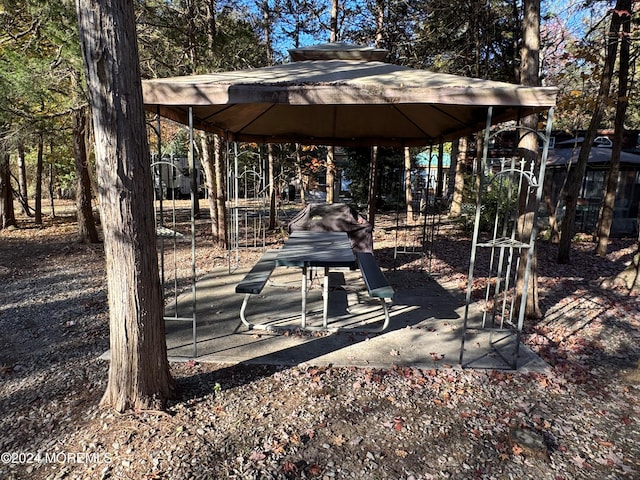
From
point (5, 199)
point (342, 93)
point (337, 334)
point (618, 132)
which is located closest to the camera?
point (342, 93)

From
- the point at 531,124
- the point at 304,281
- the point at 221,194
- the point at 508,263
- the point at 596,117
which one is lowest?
the point at 304,281

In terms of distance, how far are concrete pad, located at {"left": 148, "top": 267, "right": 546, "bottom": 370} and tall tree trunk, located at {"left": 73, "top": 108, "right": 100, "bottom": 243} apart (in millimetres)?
5185

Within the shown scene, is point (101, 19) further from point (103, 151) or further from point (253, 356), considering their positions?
point (253, 356)

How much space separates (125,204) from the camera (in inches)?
101

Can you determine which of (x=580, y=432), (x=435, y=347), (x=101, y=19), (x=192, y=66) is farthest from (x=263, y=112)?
(x=580, y=432)

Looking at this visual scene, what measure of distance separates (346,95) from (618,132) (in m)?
8.04

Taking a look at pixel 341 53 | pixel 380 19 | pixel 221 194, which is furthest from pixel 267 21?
pixel 341 53

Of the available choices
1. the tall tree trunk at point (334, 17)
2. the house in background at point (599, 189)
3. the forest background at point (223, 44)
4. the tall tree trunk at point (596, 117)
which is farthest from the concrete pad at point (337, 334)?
the house in background at point (599, 189)

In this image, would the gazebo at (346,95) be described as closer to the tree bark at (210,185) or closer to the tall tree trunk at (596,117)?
the tree bark at (210,185)

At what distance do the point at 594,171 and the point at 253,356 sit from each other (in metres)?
14.0

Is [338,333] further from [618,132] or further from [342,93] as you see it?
[618,132]

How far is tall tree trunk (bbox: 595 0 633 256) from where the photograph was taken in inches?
287

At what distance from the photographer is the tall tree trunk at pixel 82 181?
857 centimetres

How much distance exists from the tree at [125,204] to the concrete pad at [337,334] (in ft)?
2.50
